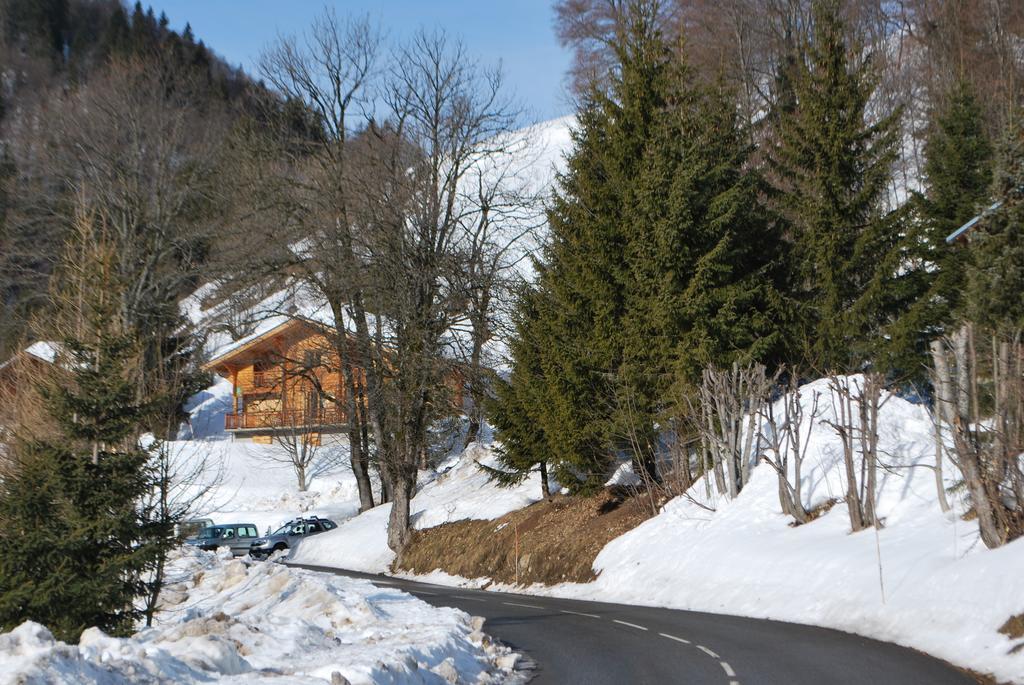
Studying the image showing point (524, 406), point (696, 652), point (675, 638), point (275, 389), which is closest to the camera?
point (696, 652)

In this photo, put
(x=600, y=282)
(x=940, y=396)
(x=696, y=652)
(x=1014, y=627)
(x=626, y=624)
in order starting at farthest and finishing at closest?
(x=600, y=282), (x=626, y=624), (x=940, y=396), (x=696, y=652), (x=1014, y=627)

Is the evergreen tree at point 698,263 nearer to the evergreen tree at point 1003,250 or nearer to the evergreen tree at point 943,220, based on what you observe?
the evergreen tree at point 943,220

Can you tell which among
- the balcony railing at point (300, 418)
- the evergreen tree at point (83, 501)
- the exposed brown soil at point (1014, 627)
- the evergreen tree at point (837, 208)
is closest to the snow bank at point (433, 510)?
the balcony railing at point (300, 418)

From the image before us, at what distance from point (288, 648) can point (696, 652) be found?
513 cm

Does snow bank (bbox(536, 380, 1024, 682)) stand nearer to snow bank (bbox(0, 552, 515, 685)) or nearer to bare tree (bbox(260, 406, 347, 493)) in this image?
snow bank (bbox(0, 552, 515, 685))

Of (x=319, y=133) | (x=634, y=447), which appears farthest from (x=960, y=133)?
(x=319, y=133)

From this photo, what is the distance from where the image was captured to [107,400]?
17922mm

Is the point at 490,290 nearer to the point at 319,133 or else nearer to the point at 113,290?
the point at 319,133

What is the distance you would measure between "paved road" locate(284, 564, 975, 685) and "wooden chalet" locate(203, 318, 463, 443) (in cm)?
2992

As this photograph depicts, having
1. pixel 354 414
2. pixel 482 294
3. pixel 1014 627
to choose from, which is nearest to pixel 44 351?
pixel 482 294

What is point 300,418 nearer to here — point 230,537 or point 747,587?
point 230,537

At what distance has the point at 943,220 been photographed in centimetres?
3297

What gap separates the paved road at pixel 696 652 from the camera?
11641mm

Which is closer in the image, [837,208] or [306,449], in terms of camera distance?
[837,208]
